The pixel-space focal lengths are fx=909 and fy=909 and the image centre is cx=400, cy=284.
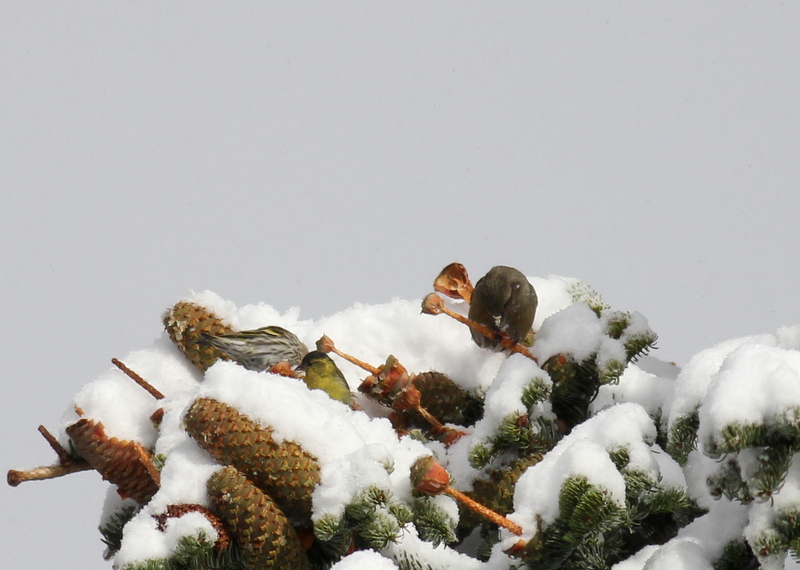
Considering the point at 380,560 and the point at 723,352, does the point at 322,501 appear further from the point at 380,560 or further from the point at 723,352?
the point at 723,352

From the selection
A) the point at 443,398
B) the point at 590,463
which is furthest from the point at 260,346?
the point at 590,463

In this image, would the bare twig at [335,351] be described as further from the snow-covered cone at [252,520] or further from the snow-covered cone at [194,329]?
the snow-covered cone at [252,520]

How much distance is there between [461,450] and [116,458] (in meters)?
0.32

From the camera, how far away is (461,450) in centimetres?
88

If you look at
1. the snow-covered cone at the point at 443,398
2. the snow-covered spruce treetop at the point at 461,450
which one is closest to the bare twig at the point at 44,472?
the snow-covered spruce treetop at the point at 461,450

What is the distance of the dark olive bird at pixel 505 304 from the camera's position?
0.96 metres

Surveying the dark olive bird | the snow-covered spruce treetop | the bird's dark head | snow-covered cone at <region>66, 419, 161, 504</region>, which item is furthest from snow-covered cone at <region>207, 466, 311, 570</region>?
the dark olive bird

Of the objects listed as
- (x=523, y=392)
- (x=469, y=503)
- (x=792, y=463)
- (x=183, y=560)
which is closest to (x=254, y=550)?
(x=183, y=560)

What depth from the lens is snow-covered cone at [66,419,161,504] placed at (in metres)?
0.80

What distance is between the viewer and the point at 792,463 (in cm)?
63

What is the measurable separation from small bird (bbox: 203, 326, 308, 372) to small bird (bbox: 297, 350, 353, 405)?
0.05m

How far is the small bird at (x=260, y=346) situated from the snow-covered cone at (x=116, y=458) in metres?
0.19

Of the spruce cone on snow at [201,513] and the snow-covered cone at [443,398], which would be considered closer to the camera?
the spruce cone on snow at [201,513]

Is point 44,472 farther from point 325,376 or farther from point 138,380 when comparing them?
point 325,376
